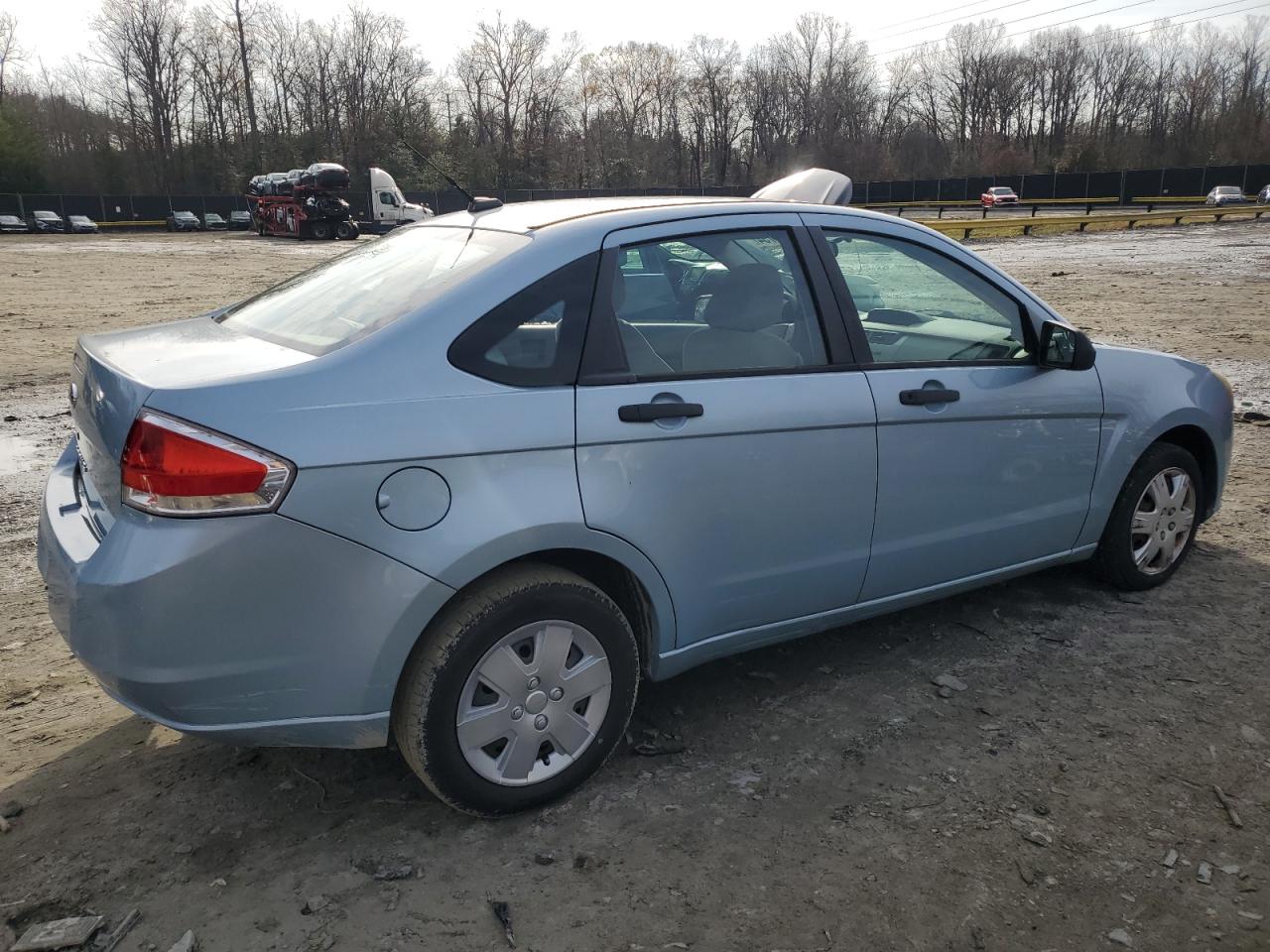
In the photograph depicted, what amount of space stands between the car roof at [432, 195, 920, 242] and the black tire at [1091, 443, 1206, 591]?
1.66 metres

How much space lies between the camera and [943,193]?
220ft

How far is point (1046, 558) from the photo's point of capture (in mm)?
4129

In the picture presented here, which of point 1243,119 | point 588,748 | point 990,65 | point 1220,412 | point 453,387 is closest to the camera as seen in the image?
point 453,387

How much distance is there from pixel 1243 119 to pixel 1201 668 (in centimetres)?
8486

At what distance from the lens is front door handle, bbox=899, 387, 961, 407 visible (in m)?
3.45

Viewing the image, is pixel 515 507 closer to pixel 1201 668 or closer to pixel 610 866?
pixel 610 866

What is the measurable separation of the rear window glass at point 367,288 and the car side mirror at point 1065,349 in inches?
82.8

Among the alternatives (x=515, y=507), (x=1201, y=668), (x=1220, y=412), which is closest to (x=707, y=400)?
(x=515, y=507)

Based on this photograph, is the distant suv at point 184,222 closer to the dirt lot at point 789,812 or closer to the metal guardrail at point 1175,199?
the metal guardrail at point 1175,199

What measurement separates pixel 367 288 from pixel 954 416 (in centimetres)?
207

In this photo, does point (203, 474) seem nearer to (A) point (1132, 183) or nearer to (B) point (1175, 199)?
(B) point (1175, 199)

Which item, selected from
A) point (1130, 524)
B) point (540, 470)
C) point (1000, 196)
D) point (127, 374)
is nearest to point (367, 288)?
point (127, 374)

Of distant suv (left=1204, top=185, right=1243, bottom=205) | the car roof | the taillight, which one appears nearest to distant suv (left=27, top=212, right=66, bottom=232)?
the car roof

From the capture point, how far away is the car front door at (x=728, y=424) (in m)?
2.91
